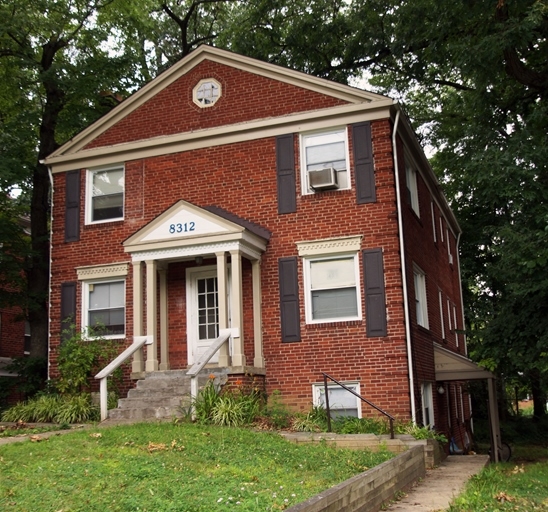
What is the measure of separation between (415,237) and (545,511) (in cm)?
891

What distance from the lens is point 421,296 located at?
16.9 meters

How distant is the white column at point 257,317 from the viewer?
14.4m

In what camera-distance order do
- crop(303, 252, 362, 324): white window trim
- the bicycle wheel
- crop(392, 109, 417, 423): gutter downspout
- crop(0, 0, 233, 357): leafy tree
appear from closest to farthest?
crop(392, 109, 417, 423): gutter downspout, crop(303, 252, 362, 324): white window trim, the bicycle wheel, crop(0, 0, 233, 357): leafy tree

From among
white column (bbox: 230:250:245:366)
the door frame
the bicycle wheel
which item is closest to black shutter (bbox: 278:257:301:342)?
white column (bbox: 230:250:245:366)

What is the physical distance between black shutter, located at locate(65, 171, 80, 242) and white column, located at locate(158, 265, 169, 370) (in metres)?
2.50

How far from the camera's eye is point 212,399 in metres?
12.4

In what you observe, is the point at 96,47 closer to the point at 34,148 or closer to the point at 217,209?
the point at 34,148

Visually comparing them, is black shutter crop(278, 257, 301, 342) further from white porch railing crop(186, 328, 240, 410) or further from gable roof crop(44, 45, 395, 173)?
gable roof crop(44, 45, 395, 173)

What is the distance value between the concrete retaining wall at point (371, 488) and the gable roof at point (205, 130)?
7483 millimetres

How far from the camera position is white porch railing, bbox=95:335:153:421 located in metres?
13.4

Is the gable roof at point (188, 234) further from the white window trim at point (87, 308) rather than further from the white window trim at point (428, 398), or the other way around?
the white window trim at point (428, 398)

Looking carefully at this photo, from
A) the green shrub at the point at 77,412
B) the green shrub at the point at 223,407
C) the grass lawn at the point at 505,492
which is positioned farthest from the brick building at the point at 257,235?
the grass lawn at the point at 505,492

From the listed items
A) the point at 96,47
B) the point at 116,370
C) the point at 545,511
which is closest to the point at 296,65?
the point at 96,47

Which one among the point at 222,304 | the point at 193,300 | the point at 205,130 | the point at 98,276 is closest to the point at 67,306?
the point at 98,276
